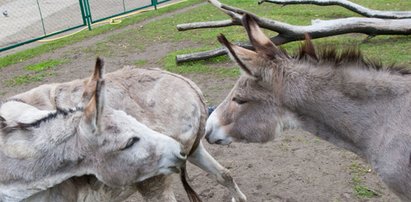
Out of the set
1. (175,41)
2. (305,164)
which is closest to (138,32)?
(175,41)

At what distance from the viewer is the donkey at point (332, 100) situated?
2809 mm

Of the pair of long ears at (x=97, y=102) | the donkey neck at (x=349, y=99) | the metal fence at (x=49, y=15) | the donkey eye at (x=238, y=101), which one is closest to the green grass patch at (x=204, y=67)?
the donkey eye at (x=238, y=101)

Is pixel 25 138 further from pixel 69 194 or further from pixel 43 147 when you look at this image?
pixel 69 194

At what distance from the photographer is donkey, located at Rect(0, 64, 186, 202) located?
2.93 m

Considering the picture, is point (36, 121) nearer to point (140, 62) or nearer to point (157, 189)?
point (157, 189)

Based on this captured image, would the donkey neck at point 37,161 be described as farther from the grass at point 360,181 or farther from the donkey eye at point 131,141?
the grass at point 360,181

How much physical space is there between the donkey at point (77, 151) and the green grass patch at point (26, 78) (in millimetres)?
5685

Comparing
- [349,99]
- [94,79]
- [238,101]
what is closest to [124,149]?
[94,79]

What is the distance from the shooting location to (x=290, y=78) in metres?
3.03

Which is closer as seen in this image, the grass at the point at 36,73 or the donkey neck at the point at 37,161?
the donkey neck at the point at 37,161

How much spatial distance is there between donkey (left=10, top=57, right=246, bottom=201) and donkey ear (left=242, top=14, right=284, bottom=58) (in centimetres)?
78

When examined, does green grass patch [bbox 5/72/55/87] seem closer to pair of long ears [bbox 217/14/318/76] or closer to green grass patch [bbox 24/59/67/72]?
green grass patch [bbox 24/59/67/72]

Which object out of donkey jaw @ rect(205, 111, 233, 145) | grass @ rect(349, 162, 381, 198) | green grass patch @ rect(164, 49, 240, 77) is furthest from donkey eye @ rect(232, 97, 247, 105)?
green grass patch @ rect(164, 49, 240, 77)

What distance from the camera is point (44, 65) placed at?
30.6 ft
